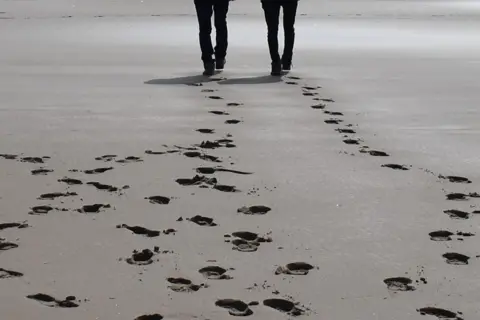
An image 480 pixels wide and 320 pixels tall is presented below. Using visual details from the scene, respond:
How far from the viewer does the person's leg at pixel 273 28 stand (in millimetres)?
5309

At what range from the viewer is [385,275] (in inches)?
81.0

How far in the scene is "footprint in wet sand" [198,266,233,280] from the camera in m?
2.02

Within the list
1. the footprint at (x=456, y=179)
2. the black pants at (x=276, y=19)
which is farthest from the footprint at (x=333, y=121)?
the black pants at (x=276, y=19)

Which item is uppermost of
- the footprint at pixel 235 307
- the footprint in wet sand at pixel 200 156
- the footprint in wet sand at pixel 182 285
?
the footprint in wet sand at pixel 200 156

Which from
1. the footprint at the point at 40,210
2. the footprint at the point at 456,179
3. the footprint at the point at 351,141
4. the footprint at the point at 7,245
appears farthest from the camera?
the footprint at the point at 351,141

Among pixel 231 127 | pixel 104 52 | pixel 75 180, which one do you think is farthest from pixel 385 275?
pixel 104 52

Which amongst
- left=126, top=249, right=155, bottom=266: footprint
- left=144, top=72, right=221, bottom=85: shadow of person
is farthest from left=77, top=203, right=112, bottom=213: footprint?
left=144, top=72, right=221, bottom=85: shadow of person

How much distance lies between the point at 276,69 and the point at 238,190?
279 centimetres

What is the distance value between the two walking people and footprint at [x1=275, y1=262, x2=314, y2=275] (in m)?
3.39

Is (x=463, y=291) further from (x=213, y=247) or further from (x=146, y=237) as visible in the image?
(x=146, y=237)

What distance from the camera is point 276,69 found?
5.47 m

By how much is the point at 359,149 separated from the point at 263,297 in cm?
159

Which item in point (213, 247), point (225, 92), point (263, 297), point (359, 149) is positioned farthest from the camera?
point (225, 92)

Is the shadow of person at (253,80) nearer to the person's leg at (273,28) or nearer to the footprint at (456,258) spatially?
the person's leg at (273,28)
